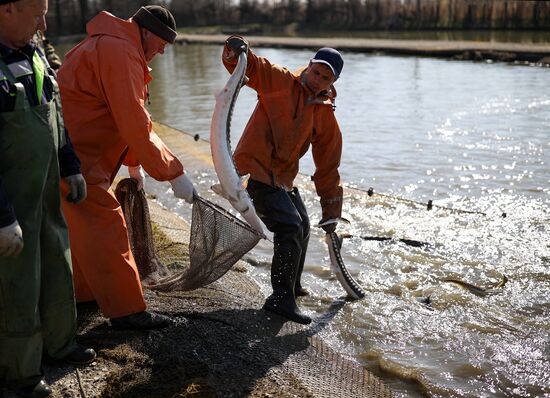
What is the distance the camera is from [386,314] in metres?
5.82

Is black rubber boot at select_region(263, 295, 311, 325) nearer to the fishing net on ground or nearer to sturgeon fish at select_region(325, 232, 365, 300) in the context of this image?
the fishing net on ground

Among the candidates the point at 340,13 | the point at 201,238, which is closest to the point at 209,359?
the point at 201,238

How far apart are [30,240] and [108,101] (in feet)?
3.45

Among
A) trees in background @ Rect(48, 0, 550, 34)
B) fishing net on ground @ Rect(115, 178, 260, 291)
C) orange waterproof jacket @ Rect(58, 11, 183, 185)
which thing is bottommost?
fishing net on ground @ Rect(115, 178, 260, 291)

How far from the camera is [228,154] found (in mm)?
4262

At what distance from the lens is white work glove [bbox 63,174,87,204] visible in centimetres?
353

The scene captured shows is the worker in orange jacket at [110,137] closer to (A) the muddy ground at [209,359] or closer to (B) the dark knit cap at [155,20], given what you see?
(B) the dark knit cap at [155,20]

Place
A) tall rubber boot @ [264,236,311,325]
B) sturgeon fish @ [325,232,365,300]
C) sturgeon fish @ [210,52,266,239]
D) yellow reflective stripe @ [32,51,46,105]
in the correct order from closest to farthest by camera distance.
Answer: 1. yellow reflective stripe @ [32,51,46,105]
2. sturgeon fish @ [210,52,266,239]
3. tall rubber boot @ [264,236,311,325]
4. sturgeon fish @ [325,232,365,300]

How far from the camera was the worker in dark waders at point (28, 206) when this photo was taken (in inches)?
119

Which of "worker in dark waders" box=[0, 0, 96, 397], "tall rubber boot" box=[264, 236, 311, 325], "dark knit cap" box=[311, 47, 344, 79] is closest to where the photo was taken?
"worker in dark waders" box=[0, 0, 96, 397]

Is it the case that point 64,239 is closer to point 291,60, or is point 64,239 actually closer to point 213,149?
point 213,149

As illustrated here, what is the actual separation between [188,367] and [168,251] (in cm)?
228

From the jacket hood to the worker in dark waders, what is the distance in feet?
2.28

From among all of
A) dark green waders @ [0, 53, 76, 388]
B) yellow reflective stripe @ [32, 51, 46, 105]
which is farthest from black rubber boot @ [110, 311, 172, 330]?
yellow reflective stripe @ [32, 51, 46, 105]
